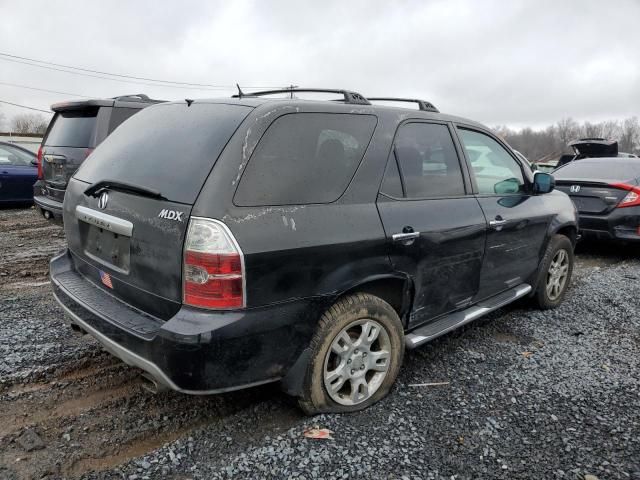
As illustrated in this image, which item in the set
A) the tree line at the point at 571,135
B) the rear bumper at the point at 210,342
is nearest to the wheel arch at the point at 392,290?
the rear bumper at the point at 210,342

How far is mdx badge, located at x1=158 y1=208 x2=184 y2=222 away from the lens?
224cm

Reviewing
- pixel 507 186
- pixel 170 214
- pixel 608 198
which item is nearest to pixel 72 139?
pixel 170 214

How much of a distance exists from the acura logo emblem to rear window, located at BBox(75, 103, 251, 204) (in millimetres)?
113

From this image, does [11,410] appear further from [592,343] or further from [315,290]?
[592,343]

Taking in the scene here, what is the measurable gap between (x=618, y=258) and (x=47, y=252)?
26.3 ft

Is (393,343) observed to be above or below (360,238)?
below

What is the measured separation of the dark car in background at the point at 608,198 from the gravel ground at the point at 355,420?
3.12 m

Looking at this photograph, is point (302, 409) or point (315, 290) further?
point (302, 409)

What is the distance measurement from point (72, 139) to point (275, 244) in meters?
5.17

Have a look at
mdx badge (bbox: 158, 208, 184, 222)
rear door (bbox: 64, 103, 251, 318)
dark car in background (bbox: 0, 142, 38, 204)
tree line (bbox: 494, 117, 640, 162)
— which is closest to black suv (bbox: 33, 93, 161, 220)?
dark car in background (bbox: 0, 142, 38, 204)

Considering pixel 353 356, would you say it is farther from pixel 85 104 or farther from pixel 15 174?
pixel 15 174

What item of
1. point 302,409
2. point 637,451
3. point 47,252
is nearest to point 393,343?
point 302,409

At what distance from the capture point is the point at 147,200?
241cm

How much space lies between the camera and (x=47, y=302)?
4.32 meters
